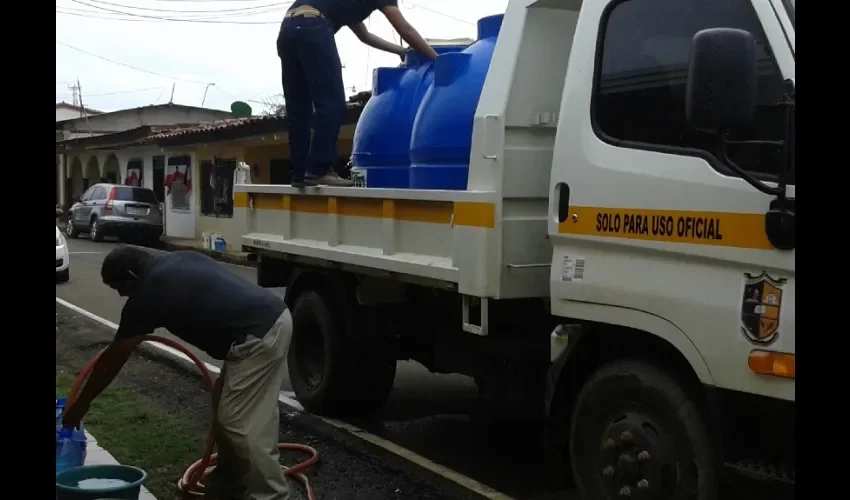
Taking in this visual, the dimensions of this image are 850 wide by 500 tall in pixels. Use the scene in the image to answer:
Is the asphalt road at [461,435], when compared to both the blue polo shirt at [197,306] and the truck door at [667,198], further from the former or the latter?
the blue polo shirt at [197,306]

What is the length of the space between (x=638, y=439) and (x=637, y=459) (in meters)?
0.08

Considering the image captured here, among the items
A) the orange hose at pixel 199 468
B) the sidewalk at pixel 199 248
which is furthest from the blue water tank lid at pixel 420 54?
the sidewalk at pixel 199 248

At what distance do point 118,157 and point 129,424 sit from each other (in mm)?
29524

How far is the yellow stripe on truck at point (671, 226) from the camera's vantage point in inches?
137

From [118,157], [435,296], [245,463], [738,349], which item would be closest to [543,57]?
[435,296]

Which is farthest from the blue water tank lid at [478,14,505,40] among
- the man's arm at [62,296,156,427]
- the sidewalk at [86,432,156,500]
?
the sidewalk at [86,432,156,500]

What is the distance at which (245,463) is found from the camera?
4.38 metres

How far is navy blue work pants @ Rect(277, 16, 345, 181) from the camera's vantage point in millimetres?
6098

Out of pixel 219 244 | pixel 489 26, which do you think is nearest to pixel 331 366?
pixel 489 26

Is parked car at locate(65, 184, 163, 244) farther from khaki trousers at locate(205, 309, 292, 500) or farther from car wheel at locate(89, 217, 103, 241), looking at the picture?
khaki trousers at locate(205, 309, 292, 500)

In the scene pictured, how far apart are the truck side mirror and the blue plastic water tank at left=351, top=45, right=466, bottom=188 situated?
8.71 ft
